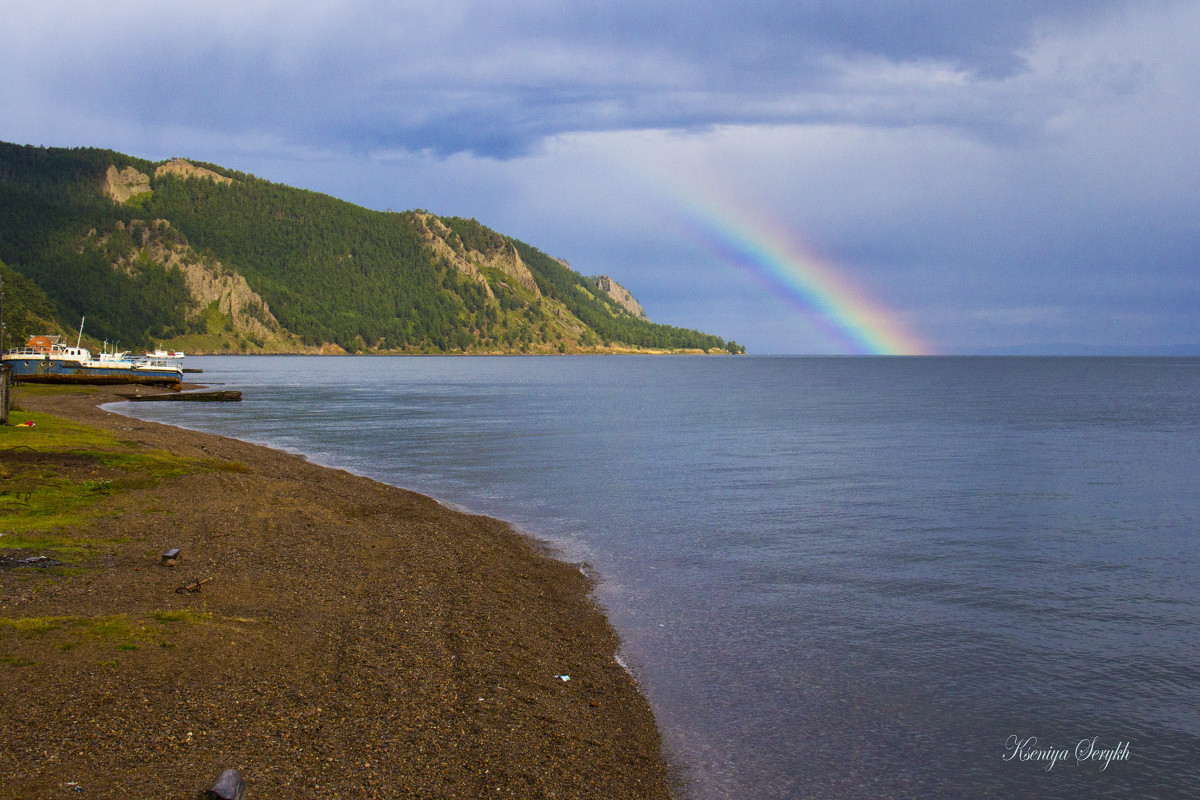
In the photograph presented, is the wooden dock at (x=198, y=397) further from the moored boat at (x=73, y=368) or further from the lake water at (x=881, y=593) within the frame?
the lake water at (x=881, y=593)

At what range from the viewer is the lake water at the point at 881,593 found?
13.1 meters

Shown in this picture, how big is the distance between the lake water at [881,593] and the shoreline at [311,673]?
1.61 m

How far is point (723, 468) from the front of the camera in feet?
153

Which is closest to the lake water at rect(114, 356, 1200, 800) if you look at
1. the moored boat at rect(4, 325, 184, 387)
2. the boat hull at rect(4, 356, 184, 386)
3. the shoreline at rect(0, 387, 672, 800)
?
the shoreline at rect(0, 387, 672, 800)

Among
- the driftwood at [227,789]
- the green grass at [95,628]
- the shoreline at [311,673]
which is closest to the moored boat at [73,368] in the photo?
the shoreline at [311,673]

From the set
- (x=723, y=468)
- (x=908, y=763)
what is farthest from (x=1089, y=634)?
(x=723, y=468)

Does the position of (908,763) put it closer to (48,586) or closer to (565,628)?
(565,628)

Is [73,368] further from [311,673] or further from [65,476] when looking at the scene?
[311,673]

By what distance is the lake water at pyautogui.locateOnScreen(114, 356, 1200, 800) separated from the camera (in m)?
13.1

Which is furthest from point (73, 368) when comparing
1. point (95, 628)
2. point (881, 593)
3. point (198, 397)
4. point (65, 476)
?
point (881, 593)

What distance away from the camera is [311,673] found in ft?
43.2

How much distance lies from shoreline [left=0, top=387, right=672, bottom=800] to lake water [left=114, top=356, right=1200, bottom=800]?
161 centimetres

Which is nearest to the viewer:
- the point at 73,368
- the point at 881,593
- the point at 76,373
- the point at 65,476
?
the point at 881,593

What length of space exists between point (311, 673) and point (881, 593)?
1494 cm
